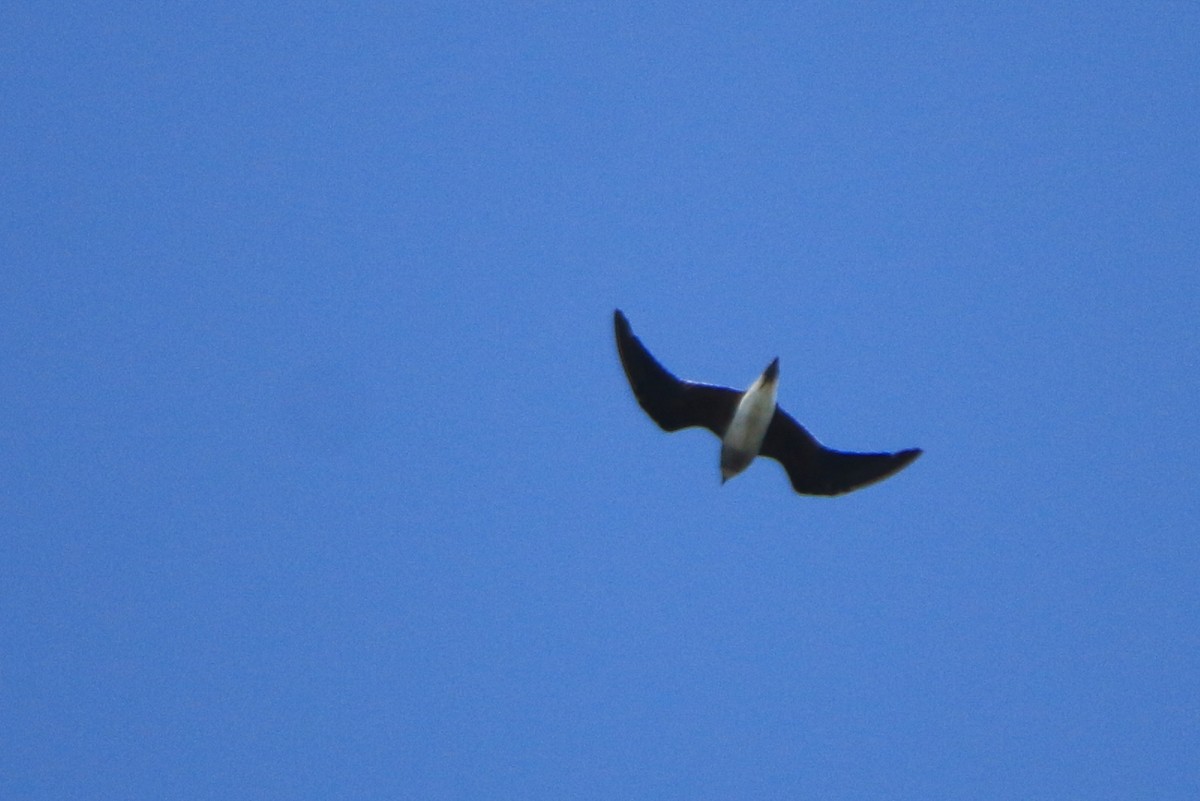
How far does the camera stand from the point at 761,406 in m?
13.1

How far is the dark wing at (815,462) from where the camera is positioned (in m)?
13.6

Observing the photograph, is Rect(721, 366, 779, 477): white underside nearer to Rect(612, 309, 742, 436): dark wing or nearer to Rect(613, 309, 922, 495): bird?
Rect(613, 309, 922, 495): bird

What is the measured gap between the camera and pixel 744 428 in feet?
44.3

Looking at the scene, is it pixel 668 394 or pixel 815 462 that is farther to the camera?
pixel 815 462

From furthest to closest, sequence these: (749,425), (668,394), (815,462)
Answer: (815,462)
(668,394)
(749,425)

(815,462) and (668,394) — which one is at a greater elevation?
Answer: (668,394)

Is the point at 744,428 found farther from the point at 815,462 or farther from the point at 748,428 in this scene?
the point at 815,462

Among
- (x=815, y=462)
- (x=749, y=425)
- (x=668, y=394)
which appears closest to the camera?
(x=749, y=425)

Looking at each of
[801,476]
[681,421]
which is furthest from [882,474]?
[681,421]

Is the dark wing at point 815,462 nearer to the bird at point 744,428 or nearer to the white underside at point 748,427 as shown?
the bird at point 744,428

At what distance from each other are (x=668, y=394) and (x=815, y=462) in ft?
5.74

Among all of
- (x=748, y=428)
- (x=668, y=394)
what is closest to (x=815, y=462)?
(x=748, y=428)

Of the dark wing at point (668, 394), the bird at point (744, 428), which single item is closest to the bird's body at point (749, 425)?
the bird at point (744, 428)

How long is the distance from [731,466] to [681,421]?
2.39 feet
